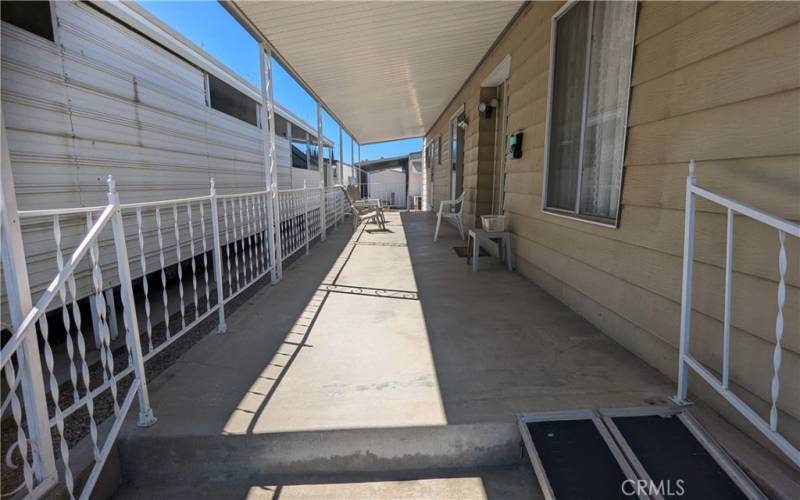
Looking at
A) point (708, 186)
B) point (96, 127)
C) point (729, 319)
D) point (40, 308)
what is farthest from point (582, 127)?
point (96, 127)

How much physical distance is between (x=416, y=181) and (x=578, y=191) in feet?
60.7

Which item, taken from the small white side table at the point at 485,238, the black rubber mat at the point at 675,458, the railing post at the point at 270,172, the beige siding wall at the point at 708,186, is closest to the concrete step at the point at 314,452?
the black rubber mat at the point at 675,458

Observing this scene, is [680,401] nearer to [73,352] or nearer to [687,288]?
[687,288]

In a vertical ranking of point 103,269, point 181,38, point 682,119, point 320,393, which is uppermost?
point 181,38

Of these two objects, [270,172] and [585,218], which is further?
[270,172]

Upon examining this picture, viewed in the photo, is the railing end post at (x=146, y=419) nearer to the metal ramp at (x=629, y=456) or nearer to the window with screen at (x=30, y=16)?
the metal ramp at (x=629, y=456)

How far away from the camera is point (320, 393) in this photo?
1813 mm

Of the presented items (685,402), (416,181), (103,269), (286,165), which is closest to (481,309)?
(685,402)

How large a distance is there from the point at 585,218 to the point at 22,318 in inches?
110

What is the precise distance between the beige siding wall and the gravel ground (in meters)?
2.41

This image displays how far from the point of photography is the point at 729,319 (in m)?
1.39

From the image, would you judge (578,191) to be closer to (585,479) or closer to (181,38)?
(585,479)

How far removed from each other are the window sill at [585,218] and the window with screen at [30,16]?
3507 millimetres

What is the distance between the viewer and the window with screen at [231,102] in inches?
182
